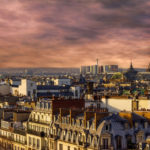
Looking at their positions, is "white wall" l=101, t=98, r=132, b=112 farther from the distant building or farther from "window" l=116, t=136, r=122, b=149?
the distant building

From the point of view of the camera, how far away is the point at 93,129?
59875 millimetres

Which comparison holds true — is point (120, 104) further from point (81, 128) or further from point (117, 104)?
point (81, 128)

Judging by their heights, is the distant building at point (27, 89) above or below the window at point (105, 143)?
above

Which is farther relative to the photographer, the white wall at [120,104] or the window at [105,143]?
the white wall at [120,104]

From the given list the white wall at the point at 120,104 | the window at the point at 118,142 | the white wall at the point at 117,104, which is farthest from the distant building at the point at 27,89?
the window at the point at 118,142

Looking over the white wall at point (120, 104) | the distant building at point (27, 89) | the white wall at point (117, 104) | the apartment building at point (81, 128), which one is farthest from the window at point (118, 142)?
the distant building at point (27, 89)

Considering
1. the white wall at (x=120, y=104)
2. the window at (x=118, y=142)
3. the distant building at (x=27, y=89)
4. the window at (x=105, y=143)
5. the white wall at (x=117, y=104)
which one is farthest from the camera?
the distant building at (x=27, y=89)

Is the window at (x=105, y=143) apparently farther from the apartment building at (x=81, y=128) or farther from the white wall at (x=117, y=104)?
the white wall at (x=117, y=104)

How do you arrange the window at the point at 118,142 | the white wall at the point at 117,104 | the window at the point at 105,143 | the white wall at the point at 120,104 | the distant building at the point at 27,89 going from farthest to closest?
the distant building at the point at 27,89 → the white wall at the point at 117,104 → the white wall at the point at 120,104 → the window at the point at 118,142 → the window at the point at 105,143

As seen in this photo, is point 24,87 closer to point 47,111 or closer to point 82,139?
point 47,111

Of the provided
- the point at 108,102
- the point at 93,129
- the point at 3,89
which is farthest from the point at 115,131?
the point at 3,89

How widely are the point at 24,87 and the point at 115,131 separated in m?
111

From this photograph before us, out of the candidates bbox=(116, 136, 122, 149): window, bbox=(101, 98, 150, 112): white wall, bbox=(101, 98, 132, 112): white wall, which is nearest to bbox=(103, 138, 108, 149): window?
bbox=(116, 136, 122, 149): window

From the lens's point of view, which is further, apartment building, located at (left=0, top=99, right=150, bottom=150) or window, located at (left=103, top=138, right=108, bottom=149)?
apartment building, located at (left=0, top=99, right=150, bottom=150)
